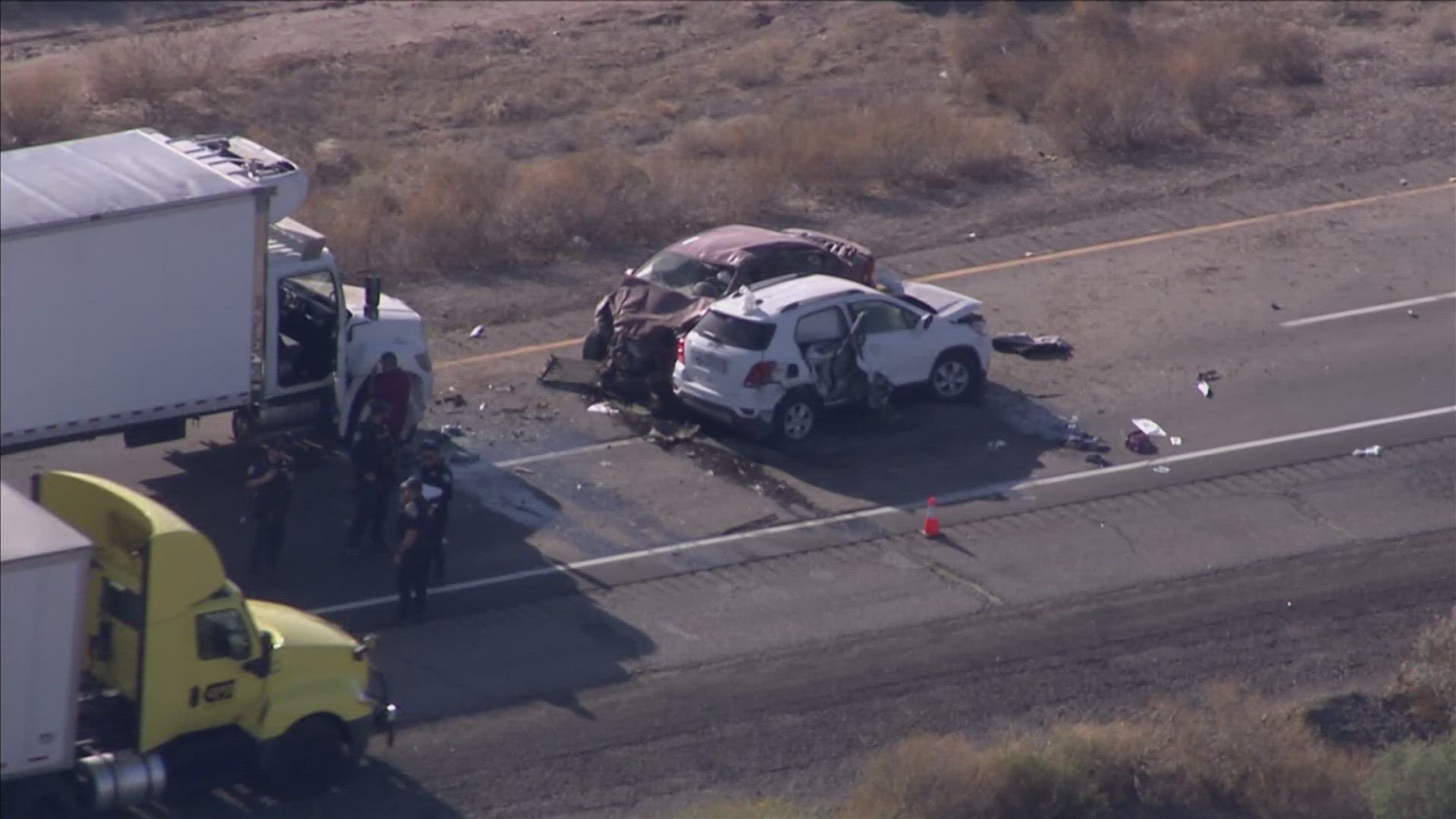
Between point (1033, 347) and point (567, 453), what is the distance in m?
5.90

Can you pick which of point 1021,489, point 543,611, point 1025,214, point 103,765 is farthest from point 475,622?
point 1025,214

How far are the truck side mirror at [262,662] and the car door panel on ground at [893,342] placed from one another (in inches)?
360

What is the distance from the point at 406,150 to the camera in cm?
3234

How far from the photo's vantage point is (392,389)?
20.0 m

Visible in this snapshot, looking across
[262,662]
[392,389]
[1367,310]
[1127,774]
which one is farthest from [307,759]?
[1367,310]

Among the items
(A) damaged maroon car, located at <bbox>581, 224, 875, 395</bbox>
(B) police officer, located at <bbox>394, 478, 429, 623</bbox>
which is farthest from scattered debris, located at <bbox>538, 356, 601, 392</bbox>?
(B) police officer, located at <bbox>394, 478, 429, 623</bbox>

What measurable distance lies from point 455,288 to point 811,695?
11028mm

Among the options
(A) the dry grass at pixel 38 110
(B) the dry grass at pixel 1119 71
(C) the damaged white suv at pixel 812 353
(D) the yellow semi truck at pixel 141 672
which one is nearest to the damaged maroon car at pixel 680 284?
(C) the damaged white suv at pixel 812 353

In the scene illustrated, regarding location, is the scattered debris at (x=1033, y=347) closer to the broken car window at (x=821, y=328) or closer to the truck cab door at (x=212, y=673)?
the broken car window at (x=821, y=328)

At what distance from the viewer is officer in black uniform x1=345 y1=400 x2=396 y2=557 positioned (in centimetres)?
1881

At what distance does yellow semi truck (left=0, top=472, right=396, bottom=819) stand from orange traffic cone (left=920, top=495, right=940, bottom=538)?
6482mm

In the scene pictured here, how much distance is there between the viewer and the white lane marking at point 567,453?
21438 millimetres

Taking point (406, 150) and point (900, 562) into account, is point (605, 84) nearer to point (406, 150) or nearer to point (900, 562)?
point (406, 150)

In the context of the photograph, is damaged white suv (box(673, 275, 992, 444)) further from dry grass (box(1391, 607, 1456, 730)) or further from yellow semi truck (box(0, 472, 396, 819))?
yellow semi truck (box(0, 472, 396, 819))
